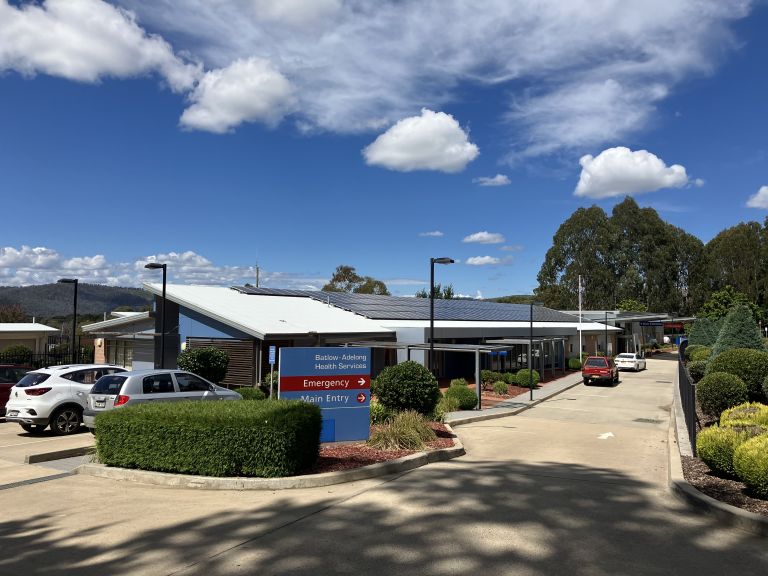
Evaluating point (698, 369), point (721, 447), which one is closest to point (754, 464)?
point (721, 447)

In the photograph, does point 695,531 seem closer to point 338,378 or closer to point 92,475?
point 338,378

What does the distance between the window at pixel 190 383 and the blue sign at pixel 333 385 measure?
3.28 m

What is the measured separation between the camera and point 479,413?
20562 mm

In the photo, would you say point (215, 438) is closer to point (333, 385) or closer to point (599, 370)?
point (333, 385)

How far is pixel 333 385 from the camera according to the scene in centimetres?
1148

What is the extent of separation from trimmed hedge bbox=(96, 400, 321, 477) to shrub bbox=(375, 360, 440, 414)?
192 inches

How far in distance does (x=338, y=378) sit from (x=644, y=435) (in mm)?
10358

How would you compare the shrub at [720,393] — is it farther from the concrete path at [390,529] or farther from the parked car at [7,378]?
the parked car at [7,378]

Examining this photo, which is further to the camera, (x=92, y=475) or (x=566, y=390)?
(x=566, y=390)

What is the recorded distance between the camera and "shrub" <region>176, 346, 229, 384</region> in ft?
73.5

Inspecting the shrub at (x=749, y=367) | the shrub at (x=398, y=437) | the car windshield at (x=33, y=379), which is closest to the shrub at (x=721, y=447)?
the shrub at (x=398, y=437)

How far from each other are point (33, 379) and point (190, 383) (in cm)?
429

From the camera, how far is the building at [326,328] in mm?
24625

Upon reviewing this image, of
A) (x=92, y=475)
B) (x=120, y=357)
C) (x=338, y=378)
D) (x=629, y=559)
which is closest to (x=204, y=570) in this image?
(x=629, y=559)
